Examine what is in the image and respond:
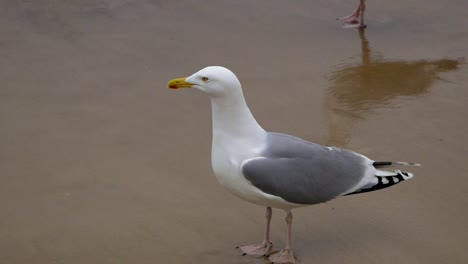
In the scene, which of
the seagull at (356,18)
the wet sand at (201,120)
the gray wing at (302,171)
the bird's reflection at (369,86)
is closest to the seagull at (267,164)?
the gray wing at (302,171)

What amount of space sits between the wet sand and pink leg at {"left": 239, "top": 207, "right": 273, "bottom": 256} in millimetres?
57

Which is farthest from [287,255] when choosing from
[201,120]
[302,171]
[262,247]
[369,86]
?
[369,86]

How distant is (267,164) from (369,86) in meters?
2.92

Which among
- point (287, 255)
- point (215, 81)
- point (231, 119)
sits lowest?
point (287, 255)

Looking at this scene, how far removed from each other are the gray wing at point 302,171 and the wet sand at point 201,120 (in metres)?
0.40

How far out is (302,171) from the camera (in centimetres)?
415

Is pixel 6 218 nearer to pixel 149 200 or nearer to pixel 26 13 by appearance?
pixel 149 200

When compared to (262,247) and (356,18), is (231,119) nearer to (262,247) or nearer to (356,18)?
(262,247)

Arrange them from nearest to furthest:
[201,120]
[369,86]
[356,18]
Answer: [201,120] → [369,86] → [356,18]

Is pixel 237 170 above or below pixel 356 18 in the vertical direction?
below

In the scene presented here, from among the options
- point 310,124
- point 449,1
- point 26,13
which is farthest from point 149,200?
point 449,1

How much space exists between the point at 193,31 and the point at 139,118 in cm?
204

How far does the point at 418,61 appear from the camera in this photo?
7234mm

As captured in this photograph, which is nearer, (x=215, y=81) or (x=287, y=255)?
(x=215, y=81)
